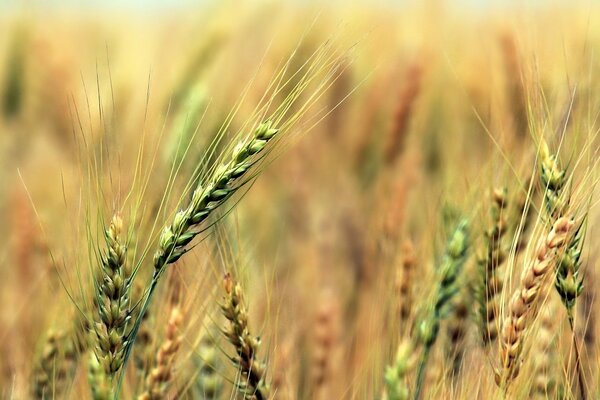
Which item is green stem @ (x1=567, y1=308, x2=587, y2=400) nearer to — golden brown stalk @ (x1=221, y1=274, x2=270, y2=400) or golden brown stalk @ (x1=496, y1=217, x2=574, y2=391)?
A: golden brown stalk @ (x1=496, y1=217, x2=574, y2=391)

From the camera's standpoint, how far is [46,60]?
2566mm

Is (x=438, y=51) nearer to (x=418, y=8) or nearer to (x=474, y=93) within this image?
(x=474, y=93)

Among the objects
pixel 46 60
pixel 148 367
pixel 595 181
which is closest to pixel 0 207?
pixel 46 60

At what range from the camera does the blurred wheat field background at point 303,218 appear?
0.96 m

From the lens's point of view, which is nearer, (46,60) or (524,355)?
(524,355)

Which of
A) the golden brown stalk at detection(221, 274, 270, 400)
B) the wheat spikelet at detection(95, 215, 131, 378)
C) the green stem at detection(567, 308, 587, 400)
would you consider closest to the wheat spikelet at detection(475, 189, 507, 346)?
the green stem at detection(567, 308, 587, 400)

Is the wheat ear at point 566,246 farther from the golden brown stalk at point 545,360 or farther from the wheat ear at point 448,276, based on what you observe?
the wheat ear at point 448,276

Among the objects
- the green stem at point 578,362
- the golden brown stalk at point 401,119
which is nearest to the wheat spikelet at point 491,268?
the green stem at point 578,362

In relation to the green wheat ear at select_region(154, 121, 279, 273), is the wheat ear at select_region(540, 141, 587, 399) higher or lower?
lower

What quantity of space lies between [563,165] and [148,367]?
0.60m

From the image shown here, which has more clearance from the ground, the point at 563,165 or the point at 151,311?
the point at 151,311

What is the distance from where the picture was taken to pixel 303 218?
6.54 ft

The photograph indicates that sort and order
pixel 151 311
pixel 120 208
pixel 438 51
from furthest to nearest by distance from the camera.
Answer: pixel 438 51
pixel 151 311
pixel 120 208

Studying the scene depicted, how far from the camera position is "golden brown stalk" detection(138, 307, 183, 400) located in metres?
1.01
